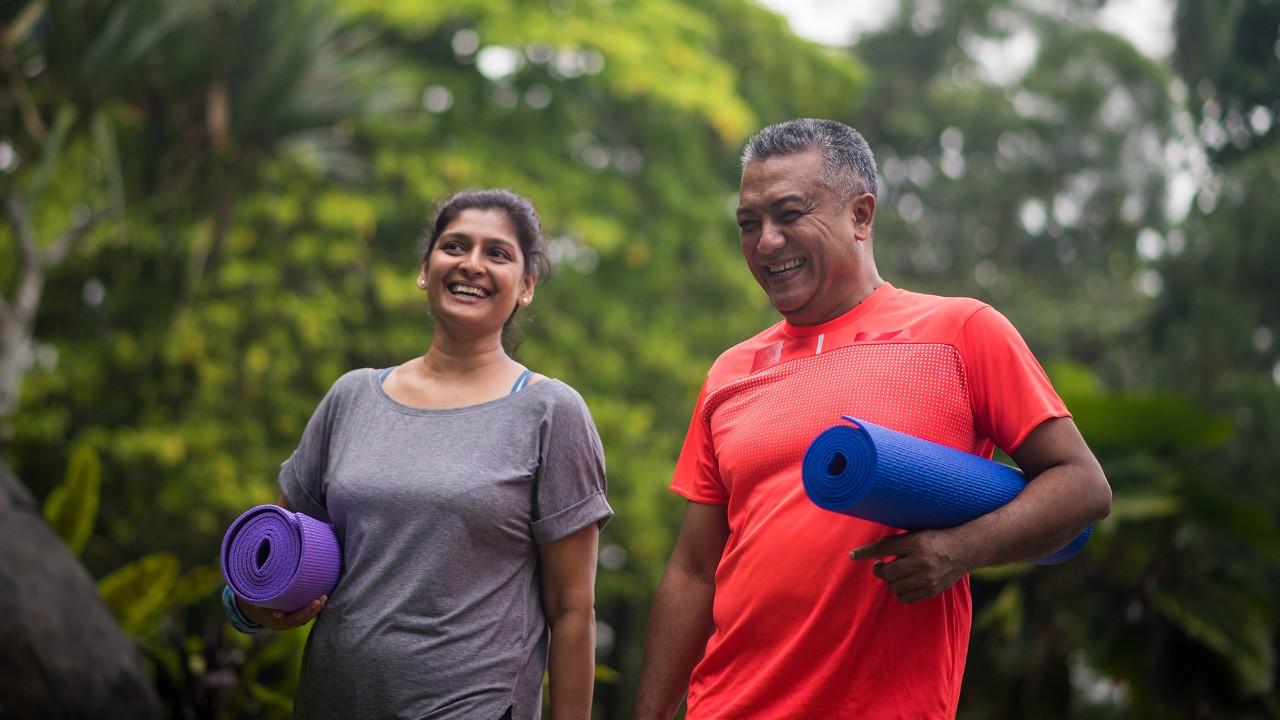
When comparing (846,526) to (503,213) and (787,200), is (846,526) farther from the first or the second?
(503,213)

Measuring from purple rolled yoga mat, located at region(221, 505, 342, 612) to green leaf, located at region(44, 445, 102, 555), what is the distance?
312cm

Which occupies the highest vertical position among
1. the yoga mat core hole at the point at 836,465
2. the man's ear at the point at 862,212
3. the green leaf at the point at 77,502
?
the man's ear at the point at 862,212

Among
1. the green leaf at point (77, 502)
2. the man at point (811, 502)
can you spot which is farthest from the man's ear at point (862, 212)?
the green leaf at point (77, 502)

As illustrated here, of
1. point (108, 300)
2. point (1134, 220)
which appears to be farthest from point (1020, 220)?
point (108, 300)

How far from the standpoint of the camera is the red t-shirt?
2092 mm

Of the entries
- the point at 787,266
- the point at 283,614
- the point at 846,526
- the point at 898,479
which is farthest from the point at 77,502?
the point at 898,479

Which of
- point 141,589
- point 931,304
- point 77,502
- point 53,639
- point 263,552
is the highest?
point 931,304

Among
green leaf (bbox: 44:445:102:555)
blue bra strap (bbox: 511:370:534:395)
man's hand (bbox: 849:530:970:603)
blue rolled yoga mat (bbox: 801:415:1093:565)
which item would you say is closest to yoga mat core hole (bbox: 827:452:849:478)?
blue rolled yoga mat (bbox: 801:415:1093:565)

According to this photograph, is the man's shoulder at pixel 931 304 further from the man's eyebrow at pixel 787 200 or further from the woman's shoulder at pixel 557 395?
the woman's shoulder at pixel 557 395

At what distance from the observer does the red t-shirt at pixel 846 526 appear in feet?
6.86

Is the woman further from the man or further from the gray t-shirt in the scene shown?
the man

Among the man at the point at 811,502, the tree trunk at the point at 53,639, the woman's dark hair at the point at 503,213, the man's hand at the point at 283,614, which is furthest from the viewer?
the tree trunk at the point at 53,639

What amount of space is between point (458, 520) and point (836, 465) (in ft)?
2.74

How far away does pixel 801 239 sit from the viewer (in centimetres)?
234
